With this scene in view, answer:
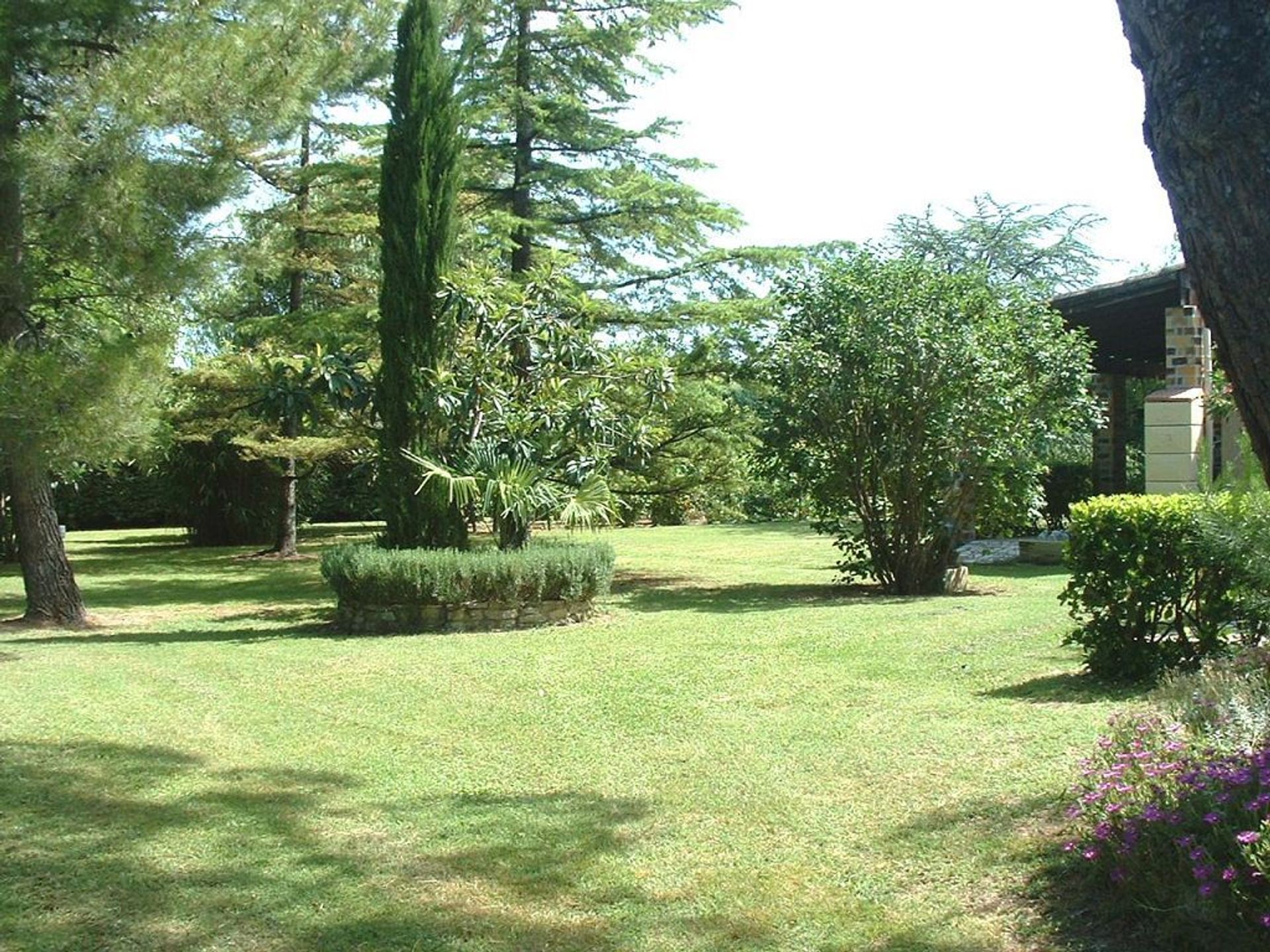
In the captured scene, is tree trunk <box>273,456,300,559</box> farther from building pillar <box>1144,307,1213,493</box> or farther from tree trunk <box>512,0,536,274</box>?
building pillar <box>1144,307,1213,493</box>

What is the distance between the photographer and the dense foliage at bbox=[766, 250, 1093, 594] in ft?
43.0

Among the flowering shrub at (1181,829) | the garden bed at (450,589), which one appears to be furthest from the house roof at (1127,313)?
the flowering shrub at (1181,829)

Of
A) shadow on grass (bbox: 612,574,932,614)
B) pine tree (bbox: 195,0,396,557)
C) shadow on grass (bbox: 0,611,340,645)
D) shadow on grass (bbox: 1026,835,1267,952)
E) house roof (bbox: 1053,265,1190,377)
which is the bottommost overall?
shadow on grass (bbox: 1026,835,1267,952)

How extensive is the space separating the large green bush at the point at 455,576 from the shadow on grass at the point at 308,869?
→ 17.4ft

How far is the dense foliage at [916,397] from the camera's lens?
516 inches

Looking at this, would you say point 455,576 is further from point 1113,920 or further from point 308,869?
point 1113,920

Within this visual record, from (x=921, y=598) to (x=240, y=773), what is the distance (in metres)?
8.79

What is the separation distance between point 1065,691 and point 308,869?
4.69 meters

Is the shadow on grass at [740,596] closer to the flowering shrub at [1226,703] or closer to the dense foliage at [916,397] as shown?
the dense foliage at [916,397]

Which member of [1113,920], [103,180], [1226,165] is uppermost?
[103,180]

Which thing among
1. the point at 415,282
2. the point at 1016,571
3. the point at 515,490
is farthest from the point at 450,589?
the point at 1016,571

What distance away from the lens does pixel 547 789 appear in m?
5.59

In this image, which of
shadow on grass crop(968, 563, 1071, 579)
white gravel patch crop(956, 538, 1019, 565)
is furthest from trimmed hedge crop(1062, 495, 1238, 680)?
white gravel patch crop(956, 538, 1019, 565)

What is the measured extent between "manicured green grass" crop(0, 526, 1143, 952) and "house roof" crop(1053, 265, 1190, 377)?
6.75 meters
